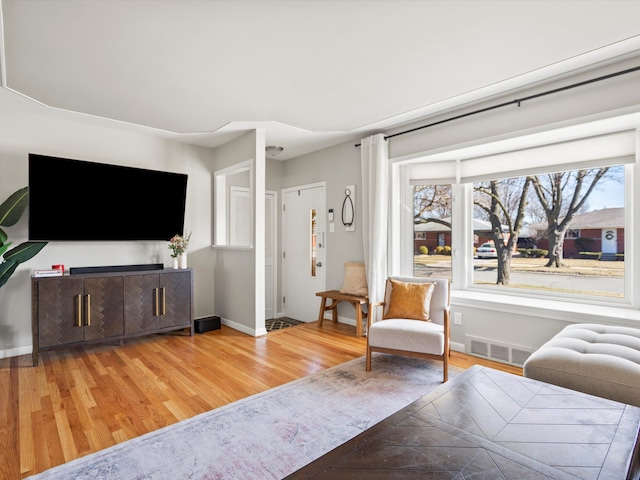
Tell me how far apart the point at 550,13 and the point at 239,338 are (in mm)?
3980

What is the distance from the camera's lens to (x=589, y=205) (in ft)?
10.5

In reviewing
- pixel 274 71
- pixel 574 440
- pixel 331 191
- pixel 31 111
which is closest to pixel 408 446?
pixel 574 440

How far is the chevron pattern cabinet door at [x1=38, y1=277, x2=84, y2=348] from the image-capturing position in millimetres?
3305

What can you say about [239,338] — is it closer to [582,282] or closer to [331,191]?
[331,191]

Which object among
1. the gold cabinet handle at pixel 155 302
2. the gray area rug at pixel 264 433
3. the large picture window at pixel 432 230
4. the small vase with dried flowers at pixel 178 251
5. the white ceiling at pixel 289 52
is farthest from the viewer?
the small vase with dried flowers at pixel 178 251

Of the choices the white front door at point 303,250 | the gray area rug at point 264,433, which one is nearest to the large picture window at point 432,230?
the white front door at point 303,250

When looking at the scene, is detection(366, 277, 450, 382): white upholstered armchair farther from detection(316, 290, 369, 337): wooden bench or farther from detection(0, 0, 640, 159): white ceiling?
detection(0, 0, 640, 159): white ceiling

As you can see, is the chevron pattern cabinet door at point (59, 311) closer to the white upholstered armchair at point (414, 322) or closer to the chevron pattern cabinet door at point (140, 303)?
the chevron pattern cabinet door at point (140, 303)

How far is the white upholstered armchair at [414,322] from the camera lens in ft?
9.36

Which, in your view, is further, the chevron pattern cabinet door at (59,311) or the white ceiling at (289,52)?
the chevron pattern cabinet door at (59,311)

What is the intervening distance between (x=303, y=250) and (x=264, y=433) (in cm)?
340

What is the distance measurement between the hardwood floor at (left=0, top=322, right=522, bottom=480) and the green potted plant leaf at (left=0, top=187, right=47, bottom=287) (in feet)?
3.12

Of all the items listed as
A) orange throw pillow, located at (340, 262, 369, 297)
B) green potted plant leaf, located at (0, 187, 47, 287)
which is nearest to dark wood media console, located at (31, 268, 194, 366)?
green potted plant leaf, located at (0, 187, 47, 287)

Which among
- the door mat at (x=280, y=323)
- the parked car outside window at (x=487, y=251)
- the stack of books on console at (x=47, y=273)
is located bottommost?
the door mat at (x=280, y=323)
